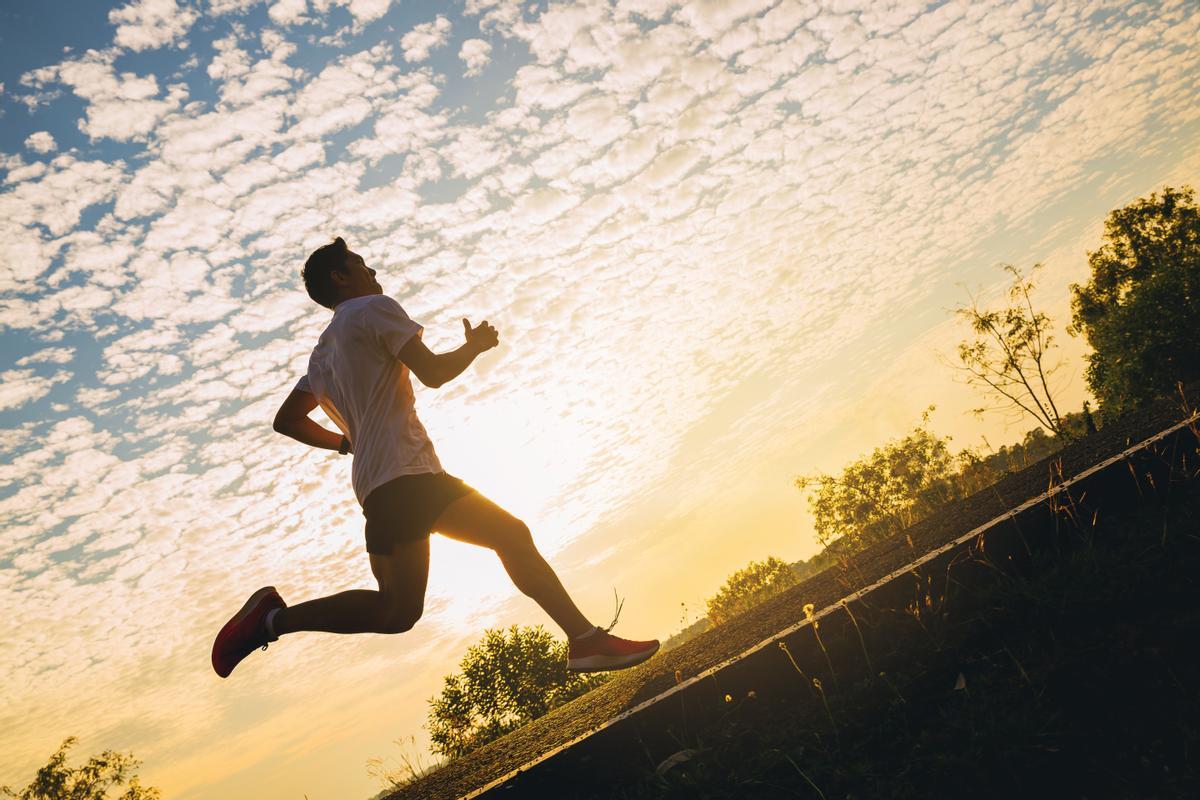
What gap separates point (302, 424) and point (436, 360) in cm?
124

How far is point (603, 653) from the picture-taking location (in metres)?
3.02

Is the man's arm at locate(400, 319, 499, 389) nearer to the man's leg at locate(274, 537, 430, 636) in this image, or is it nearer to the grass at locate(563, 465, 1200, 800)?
the man's leg at locate(274, 537, 430, 636)

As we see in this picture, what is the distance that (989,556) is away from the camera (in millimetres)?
2734

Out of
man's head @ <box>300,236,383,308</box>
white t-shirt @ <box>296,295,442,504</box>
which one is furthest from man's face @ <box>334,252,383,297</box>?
white t-shirt @ <box>296,295,442,504</box>

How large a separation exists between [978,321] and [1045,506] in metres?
31.4

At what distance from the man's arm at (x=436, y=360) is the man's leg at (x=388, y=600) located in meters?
0.78

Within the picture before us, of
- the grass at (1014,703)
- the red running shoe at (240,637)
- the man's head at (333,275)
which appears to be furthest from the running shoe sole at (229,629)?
the grass at (1014,703)

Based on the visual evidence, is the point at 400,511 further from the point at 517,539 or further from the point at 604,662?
the point at 604,662

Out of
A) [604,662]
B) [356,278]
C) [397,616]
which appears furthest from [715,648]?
[356,278]

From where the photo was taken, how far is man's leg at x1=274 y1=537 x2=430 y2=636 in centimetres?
290

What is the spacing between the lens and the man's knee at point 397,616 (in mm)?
2908

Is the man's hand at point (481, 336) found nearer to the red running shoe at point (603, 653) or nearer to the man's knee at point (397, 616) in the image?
the man's knee at point (397, 616)

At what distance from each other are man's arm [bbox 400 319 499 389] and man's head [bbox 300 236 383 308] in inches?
29.8

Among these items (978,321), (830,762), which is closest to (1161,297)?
(978,321)
